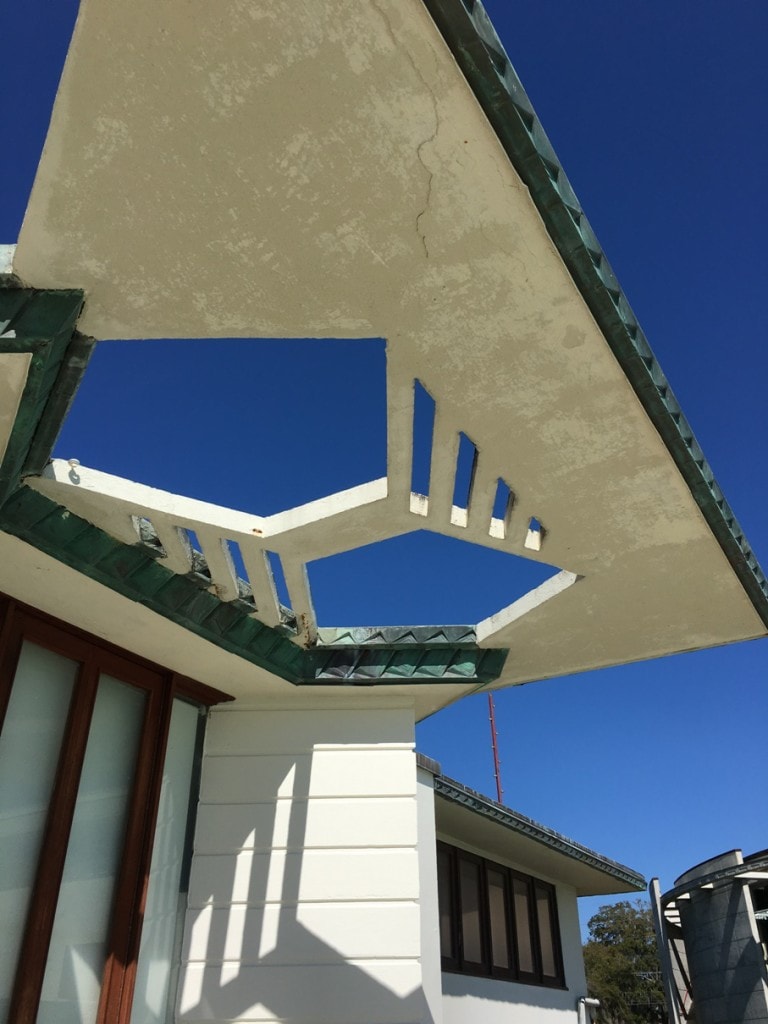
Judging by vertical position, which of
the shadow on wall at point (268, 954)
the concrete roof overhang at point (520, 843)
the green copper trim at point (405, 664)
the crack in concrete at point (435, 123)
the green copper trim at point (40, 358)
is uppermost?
the crack in concrete at point (435, 123)

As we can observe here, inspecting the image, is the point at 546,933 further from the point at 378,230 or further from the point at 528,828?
the point at 378,230

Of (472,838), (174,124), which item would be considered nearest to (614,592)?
(174,124)

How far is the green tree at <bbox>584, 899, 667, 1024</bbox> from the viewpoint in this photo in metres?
35.6

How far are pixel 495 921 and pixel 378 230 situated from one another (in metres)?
8.65

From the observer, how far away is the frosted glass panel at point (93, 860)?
164 inches

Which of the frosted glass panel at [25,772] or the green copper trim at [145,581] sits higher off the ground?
the green copper trim at [145,581]

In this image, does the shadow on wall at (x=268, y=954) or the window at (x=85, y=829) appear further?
the shadow on wall at (x=268, y=954)

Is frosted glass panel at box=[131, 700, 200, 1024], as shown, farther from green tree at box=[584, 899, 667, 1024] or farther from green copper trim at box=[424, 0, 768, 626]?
green tree at box=[584, 899, 667, 1024]

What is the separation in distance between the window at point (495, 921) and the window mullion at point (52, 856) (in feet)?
16.2

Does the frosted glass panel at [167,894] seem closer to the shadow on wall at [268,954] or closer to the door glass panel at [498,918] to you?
the shadow on wall at [268,954]

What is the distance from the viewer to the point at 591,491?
3777 millimetres

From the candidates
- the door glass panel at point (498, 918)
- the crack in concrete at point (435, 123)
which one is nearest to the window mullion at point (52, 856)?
the crack in concrete at point (435, 123)

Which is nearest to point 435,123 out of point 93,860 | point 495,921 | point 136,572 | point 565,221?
point 565,221

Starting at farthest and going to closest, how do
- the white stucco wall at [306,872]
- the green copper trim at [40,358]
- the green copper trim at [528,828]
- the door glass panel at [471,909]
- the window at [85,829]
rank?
1. the door glass panel at [471,909]
2. the green copper trim at [528,828]
3. the white stucco wall at [306,872]
4. the window at [85,829]
5. the green copper trim at [40,358]
